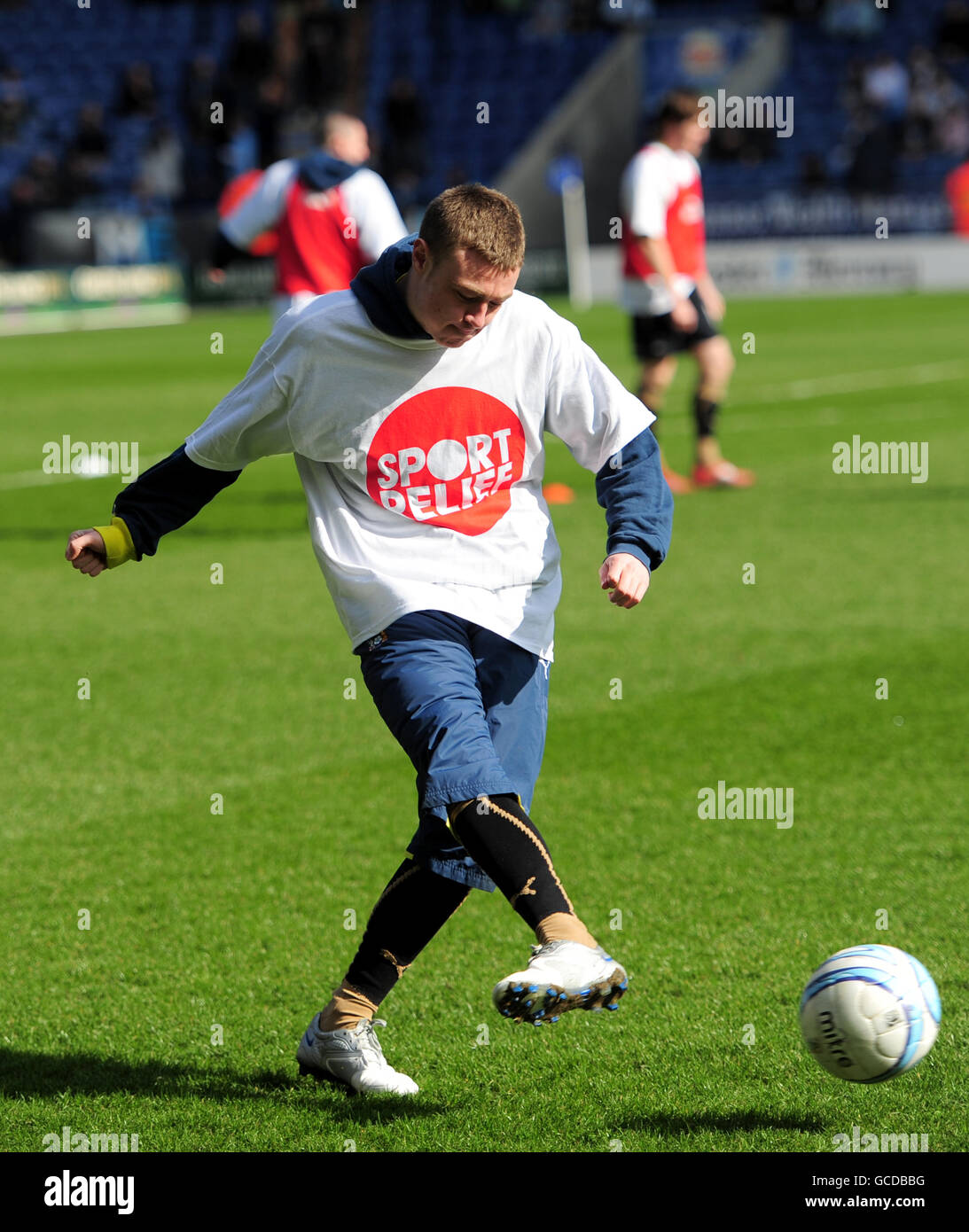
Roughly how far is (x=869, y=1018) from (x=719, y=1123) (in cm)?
35

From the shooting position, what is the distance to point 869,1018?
309 centimetres

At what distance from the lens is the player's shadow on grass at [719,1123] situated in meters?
3.18

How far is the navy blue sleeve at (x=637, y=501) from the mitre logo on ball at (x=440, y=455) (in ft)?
0.76

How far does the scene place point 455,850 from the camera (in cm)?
328

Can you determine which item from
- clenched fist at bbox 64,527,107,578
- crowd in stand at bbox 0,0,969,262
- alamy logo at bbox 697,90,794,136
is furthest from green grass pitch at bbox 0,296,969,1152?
alamy logo at bbox 697,90,794,136

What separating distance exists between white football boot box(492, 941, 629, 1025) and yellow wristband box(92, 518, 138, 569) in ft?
3.95

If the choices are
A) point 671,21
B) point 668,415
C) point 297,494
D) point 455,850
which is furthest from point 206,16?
point 455,850

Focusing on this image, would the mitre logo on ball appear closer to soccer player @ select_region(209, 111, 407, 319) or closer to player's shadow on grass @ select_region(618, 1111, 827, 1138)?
player's shadow on grass @ select_region(618, 1111, 827, 1138)

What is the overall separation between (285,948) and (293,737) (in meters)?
1.93

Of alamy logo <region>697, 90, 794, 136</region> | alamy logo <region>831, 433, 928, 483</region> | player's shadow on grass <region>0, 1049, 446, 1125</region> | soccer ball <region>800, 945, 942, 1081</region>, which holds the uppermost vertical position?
alamy logo <region>697, 90, 794, 136</region>

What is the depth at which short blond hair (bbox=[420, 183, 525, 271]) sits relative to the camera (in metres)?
3.07

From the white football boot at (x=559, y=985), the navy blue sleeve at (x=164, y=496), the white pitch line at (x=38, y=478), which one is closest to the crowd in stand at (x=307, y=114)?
the white pitch line at (x=38, y=478)
